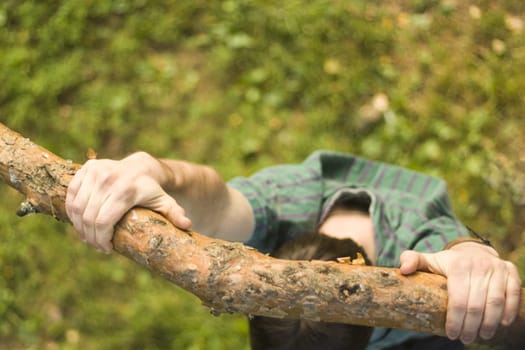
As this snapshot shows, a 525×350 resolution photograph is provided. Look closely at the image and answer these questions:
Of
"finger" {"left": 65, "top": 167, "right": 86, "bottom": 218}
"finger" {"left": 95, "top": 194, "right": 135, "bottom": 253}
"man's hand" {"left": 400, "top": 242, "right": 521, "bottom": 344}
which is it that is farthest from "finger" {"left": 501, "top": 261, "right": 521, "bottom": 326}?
"finger" {"left": 65, "top": 167, "right": 86, "bottom": 218}

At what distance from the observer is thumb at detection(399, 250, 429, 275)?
3.89 feet

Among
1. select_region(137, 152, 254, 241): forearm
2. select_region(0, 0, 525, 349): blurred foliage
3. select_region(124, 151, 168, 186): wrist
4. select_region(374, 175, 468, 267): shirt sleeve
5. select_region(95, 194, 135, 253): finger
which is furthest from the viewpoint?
select_region(0, 0, 525, 349): blurred foliage

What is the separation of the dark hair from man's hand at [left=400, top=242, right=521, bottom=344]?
0.42 meters

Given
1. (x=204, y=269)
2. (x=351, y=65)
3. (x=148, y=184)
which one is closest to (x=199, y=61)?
(x=351, y=65)

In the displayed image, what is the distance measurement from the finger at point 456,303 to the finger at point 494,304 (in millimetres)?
68

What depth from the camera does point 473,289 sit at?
1.23 m

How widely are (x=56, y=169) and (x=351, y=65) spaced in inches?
84.2

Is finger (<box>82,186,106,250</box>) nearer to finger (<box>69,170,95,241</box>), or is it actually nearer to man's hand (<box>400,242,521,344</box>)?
finger (<box>69,170,95,241</box>)

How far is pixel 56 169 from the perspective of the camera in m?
1.27

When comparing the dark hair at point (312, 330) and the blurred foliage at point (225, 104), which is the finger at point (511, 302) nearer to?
the dark hair at point (312, 330)

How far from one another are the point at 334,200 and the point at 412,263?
905mm

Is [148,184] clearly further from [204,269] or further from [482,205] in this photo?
[482,205]

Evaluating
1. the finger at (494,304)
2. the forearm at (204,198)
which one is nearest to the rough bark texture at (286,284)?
the finger at (494,304)

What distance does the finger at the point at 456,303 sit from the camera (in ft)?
3.87
